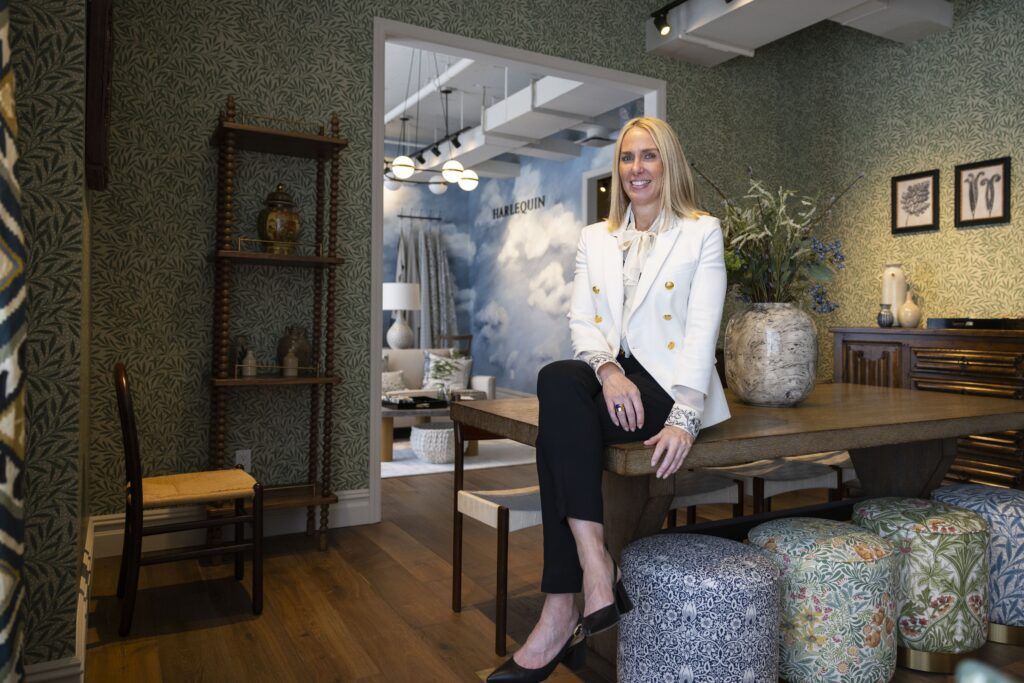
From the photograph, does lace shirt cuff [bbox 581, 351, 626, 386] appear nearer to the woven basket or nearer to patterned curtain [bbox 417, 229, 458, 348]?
the woven basket

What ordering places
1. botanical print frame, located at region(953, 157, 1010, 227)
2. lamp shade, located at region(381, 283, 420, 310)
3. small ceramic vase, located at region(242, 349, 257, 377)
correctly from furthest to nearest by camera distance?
1. lamp shade, located at region(381, 283, 420, 310)
2. botanical print frame, located at region(953, 157, 1010, 227)
3. small ceramic vase, located at region(242, 349, 257, 377)

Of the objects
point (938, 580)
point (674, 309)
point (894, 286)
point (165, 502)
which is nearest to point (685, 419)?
point (674, 309)

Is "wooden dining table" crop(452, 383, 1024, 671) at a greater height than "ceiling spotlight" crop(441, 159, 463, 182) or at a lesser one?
lesser

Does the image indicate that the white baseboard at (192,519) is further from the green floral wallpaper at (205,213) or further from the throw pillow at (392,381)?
the throw pillow at (392,381)

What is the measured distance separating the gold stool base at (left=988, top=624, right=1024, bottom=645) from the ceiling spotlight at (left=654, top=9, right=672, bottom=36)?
3371mm

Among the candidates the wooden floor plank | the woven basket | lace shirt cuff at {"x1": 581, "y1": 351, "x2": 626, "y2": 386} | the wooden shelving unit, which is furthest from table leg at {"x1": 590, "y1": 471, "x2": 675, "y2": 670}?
the woven basket

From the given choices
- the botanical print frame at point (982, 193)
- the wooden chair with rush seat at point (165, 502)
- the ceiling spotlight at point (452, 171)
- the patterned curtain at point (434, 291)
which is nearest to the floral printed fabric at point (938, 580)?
the wooden chair with rush seat at point (165, 502)

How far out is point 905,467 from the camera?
8.07 ft

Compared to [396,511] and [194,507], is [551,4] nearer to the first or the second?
[396,511]

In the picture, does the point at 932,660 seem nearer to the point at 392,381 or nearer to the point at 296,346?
the point at 296,346

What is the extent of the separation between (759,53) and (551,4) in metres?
1.69

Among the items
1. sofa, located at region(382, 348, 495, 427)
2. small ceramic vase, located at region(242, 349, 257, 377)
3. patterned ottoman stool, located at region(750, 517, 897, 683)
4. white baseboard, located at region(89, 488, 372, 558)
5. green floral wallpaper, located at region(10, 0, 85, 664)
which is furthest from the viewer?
sofa, located at region(382, 348, 495, 427)

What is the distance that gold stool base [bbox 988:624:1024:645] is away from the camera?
2.23 metres

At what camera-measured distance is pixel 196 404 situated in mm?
3240
